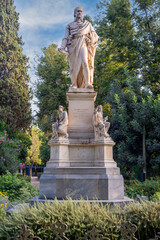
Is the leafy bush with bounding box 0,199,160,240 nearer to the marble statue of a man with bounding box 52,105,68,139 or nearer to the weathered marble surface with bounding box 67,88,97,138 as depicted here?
the marble statue of a man with bounding box 52,105,68,139

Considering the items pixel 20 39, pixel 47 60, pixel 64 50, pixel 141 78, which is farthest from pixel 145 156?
pixel 20 39

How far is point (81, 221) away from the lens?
4.86m

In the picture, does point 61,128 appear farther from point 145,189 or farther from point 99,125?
point 145,189

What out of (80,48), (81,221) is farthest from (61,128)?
(81,221)

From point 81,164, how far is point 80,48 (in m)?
3.87

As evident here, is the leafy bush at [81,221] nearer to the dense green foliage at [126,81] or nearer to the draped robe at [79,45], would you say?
the draped robe at [79,45]

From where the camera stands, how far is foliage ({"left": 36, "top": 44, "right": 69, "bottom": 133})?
978 inches

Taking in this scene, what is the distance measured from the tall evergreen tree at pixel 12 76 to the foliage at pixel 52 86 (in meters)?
1.75

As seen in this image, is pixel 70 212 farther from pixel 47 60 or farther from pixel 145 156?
pixel 47 60

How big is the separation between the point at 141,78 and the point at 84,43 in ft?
43.6

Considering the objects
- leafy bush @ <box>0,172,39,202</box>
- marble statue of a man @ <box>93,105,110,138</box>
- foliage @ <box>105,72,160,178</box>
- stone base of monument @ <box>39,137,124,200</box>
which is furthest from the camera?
foliage @ <box>105,72,160,178</box>

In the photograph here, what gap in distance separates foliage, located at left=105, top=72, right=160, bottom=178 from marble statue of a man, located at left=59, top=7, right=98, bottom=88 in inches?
286

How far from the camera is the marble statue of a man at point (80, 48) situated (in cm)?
909

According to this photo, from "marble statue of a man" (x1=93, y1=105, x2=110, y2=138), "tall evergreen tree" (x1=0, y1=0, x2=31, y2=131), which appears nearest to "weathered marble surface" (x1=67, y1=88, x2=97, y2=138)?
"marble statue of a man" (x1=93, y1=105, x2=110, y2=138)
